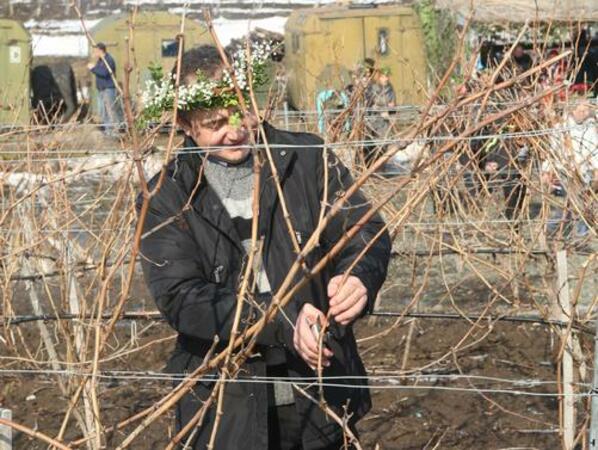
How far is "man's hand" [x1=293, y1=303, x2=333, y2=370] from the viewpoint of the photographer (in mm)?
3164

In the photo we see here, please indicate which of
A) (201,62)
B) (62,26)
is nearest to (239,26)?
(62,26)

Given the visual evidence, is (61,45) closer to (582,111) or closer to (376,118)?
(376,118)

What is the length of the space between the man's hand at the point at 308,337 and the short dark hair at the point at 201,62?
28.2 inches

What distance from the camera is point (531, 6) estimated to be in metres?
17.0

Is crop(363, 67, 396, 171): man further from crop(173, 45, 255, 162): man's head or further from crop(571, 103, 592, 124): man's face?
crop(173, 45, 255, 162): man's head

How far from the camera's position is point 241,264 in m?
3.47

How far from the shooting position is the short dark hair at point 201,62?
343 centimetres

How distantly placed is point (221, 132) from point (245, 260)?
36cm

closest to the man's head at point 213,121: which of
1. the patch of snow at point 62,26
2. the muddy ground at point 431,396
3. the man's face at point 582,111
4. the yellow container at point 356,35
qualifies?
the muddy ground at point 431,396

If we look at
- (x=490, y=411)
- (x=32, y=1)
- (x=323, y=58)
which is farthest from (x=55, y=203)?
(x=32, y=1)

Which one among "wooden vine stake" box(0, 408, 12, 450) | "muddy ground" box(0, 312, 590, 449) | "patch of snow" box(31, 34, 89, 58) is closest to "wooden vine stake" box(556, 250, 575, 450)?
"muddy ground" box(0, 312, 590, 449)

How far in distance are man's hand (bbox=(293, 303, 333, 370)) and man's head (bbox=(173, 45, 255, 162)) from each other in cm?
53

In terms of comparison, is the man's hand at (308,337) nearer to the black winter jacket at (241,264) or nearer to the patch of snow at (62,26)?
the black winter jacket at (241,264)

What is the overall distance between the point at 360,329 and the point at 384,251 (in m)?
4.09
